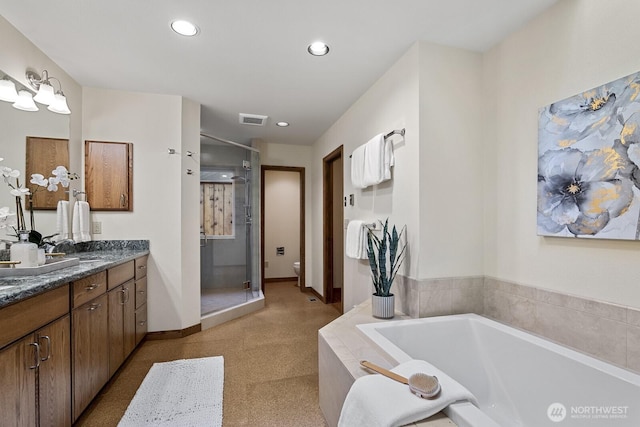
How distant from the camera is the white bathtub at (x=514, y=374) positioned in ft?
3.89

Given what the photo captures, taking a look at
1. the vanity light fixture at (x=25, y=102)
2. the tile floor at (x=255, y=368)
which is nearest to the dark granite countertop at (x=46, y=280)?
the tile floor at (x=255, y=368)

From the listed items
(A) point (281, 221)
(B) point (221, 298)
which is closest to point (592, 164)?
(B) point (221, 298)

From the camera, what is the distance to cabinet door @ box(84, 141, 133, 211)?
8.88 ft

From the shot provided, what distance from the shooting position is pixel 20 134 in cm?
187

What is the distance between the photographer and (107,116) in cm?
276

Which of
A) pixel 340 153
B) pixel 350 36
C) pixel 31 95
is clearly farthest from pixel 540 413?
pixel 31 95

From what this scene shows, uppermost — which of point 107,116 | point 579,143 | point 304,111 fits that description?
point 304,111

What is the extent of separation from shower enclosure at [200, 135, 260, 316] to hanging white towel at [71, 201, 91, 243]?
3.34 ft

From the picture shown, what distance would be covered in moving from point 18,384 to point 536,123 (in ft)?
9.24

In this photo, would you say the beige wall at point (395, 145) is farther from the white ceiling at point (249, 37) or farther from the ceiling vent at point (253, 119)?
the ceiling vent at point (253, 119)

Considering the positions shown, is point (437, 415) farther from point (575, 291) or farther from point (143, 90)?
point (143, 90)

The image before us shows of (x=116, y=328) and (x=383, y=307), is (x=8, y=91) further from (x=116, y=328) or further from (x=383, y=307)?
(x=383, y=307)

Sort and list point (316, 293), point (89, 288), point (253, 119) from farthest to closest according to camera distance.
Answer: point (316, 293), point (253, 119), point (89, 288)

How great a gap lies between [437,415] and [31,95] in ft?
9.77
